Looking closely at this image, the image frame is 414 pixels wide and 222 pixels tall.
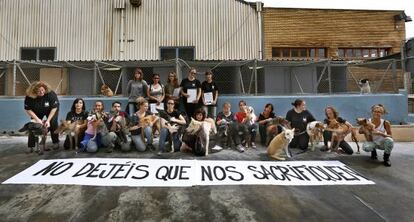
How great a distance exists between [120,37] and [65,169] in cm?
1004

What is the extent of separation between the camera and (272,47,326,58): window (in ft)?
52.2

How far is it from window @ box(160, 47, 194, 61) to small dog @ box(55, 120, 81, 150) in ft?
27.3

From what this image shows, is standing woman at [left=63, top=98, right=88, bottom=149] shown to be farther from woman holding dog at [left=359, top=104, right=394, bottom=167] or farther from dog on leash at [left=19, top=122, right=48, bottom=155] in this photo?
woman holding dog at [left=359, top=104, right=394, bottom=167]

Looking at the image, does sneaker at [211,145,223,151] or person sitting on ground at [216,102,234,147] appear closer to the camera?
sneaker at [211,145,223,151]

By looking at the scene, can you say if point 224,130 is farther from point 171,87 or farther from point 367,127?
point 367,127

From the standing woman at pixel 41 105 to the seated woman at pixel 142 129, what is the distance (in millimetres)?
1784

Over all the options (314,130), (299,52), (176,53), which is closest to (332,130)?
(314,130)

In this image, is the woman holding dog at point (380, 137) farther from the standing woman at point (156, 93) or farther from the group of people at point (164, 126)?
the standing woman at point (156, 93)

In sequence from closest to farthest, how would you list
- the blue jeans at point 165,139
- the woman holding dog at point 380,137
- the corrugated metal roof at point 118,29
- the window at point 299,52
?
the woman holding dog at point 380,137 < the blue jeans at point 165,139 < the corrugated metal roof at point 118,29 < the window at point 299,52

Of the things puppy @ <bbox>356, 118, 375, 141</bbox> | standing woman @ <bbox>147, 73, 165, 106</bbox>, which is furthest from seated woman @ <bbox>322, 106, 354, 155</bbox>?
standing woman @ <bbox>147, 73, 165, 106</bbox>

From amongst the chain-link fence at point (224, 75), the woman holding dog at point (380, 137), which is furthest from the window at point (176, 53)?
the woman holding dog at point (380, 137)

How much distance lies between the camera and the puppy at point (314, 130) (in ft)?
21.8

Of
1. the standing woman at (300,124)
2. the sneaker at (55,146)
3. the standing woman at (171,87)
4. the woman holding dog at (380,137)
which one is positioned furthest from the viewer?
the standing woman at (171,87)

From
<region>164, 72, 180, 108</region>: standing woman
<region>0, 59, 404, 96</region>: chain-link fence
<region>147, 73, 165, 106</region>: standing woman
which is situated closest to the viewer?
<region>147, 73, 165, 106</region>: standing woman
